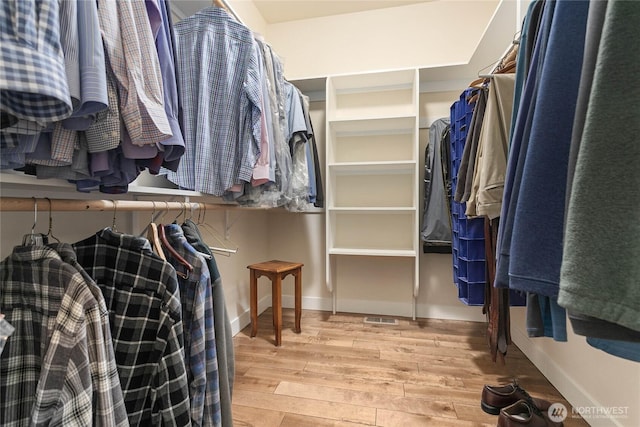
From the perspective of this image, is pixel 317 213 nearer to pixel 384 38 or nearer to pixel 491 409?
pixel 384 38

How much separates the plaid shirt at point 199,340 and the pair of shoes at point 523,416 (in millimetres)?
1073

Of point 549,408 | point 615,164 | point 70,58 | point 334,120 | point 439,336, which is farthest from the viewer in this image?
point 334,120

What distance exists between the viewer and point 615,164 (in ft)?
1.24

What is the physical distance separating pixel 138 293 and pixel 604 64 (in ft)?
3.30

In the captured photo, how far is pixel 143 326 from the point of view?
2.32ft

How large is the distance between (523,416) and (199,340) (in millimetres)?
1275

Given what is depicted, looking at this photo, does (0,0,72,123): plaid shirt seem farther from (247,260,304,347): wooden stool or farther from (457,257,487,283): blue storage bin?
(457,257,487,283): blue storage bin

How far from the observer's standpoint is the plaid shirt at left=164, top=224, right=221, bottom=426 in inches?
30.2

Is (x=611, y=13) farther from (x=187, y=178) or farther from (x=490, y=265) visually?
(x=187, y=178)

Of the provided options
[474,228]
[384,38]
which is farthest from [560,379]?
[384,38]

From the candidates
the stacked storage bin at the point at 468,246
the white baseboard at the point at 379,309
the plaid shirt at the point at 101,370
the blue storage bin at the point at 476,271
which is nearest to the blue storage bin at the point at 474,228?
the stacked storage bin at the point at 468,246

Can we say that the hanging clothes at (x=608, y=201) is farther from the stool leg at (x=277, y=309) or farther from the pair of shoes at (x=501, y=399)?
the stool leg at (x=277, y=309)

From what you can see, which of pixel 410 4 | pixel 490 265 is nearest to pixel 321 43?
pixel 410 4

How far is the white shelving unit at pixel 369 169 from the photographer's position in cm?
224
